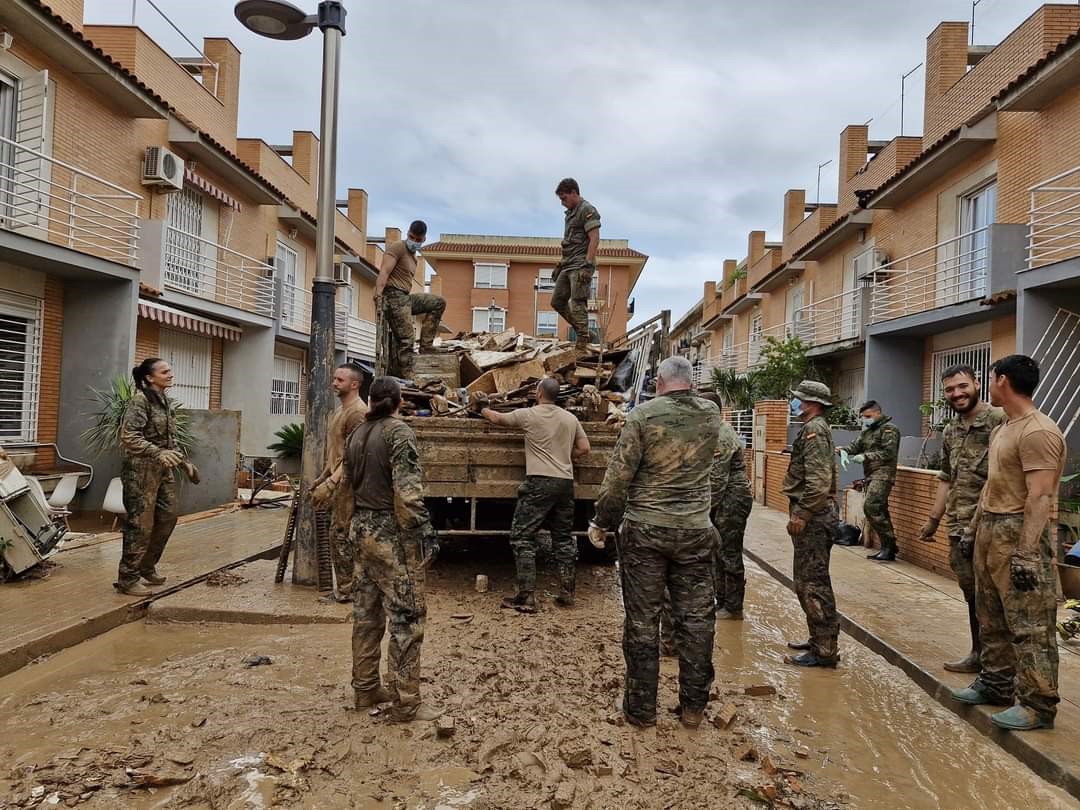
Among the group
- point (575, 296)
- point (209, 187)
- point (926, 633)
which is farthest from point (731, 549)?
point (209, 187)

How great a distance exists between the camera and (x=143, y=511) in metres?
5.59

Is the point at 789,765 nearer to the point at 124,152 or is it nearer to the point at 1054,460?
the point at 1054,460

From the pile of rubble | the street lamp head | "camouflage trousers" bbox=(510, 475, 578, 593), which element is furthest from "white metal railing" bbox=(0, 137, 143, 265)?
"camouflage trousers" bbox=(510, 475, 578, 593)

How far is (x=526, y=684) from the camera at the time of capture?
411 centimetres

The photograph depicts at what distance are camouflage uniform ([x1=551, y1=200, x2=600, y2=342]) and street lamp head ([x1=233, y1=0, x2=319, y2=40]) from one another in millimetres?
3098

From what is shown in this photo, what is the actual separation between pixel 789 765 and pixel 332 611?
3.48 meters

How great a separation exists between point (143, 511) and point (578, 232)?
498cm

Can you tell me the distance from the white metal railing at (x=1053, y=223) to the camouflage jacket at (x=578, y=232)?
6.82 metres

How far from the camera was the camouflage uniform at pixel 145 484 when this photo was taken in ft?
18.1

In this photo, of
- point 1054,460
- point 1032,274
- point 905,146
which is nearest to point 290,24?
point 1054,460

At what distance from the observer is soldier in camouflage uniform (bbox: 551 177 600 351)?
294 inches

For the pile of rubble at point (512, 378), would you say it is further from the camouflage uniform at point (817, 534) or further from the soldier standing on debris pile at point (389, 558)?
the soldier standing on debris pile at point (389, 558)

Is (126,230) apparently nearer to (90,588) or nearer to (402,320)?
(402,320)

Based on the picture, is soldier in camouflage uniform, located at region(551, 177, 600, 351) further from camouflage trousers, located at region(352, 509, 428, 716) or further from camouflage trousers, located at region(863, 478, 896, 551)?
camouflage trousers, located at region(352, 509, 428, 716)
